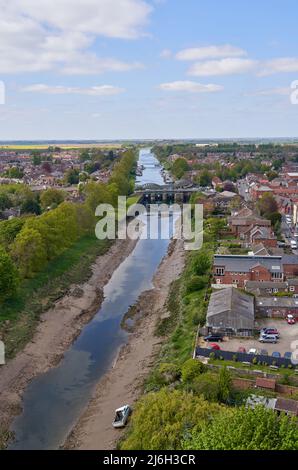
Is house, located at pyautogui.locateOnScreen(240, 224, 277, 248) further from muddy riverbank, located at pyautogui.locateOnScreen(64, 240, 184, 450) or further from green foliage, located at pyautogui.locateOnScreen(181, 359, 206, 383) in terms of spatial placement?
green foliage, located at pyautogui.locateOnScreen(181, 359, 206, 383)

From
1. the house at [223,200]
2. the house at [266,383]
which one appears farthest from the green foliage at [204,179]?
the house at [266,383]

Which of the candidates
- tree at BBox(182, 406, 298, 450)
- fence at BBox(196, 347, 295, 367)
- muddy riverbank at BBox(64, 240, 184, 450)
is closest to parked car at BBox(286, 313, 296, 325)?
fence at BBox(196, 347, 295, 367)

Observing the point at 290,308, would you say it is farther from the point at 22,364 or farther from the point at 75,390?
the point at 22,364

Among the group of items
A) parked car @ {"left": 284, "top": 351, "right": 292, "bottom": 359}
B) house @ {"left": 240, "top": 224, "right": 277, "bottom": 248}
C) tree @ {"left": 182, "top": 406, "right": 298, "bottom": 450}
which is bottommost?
parked car @ {"left": 284, "top": 351, "right": 292, "bottom": 359}

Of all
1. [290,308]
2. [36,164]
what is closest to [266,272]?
[290,308]

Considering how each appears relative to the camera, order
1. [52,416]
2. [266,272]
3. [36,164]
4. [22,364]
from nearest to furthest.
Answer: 1. [52,416]
2. [22,364]
3. [266,272]
4. [36,164]

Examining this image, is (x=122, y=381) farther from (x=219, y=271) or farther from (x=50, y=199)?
(x=50, y=199)
